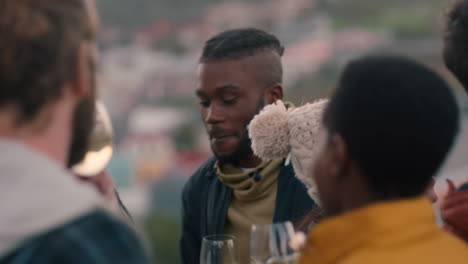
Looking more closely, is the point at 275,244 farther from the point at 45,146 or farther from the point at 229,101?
the point at 229,101

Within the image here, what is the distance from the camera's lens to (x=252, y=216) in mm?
2117

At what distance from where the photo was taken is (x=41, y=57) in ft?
3.15

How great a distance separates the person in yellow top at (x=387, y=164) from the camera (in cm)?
110

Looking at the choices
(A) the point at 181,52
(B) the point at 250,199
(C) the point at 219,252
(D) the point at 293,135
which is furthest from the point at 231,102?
(A) the point at 181,52

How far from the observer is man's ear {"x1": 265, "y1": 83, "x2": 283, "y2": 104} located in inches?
91.4

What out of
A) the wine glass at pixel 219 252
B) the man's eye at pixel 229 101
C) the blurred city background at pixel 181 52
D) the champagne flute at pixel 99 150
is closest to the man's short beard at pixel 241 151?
the man's eye at pixel 229 101

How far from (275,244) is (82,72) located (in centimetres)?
55

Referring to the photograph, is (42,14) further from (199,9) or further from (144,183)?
(199,9)

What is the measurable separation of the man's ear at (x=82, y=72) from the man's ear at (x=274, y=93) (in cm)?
130

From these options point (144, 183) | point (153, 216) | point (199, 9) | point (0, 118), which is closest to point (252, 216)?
point (0, 118)

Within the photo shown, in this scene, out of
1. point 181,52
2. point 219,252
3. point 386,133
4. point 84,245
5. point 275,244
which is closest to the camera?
point 84,245

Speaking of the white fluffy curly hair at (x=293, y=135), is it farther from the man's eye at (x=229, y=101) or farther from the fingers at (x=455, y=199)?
the man's eye at (x=229, y=101)

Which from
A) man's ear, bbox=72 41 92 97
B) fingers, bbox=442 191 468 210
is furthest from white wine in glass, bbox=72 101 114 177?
fingers, bbox=442 191 468 210

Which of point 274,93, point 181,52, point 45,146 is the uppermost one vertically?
point 45,146
